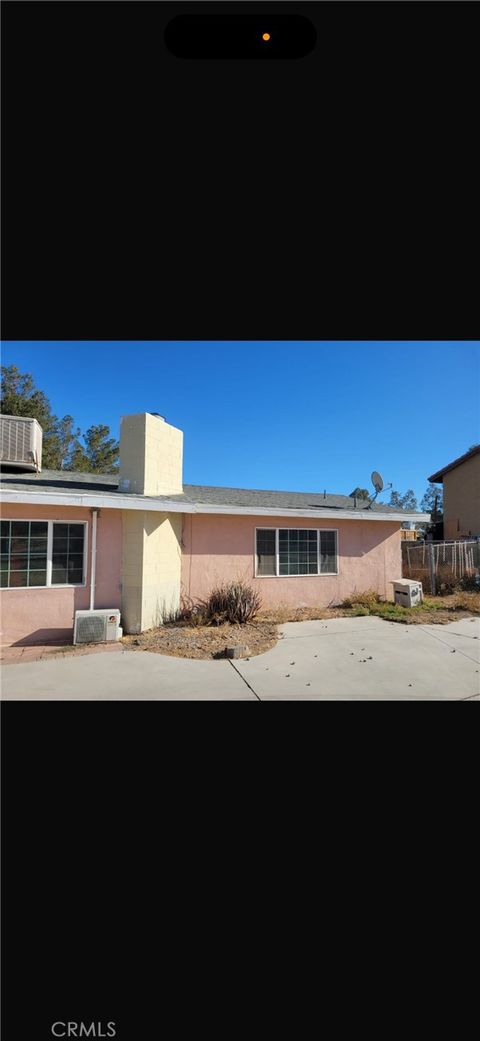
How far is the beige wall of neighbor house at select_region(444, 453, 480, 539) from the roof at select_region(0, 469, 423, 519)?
592cm

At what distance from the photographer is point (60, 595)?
638cm

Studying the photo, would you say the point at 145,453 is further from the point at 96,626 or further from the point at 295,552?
the point at 295,552

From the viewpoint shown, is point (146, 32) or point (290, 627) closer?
point (146, 32)

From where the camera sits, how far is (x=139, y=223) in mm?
906

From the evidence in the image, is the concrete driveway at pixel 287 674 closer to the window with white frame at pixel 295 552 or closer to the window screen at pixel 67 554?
the window screen at pixel 67 554

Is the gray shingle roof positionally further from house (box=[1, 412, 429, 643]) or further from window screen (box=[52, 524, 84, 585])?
window screen (box=[52, 524, 84, 585])

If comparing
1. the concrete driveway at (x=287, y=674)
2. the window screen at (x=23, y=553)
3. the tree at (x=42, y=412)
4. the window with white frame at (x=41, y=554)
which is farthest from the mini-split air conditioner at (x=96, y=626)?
the tree at (x=42, y=412)

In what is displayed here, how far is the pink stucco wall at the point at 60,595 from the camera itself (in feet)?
19.9

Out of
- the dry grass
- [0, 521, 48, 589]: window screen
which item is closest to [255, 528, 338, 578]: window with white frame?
the dry grass

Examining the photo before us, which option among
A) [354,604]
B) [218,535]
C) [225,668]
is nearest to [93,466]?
[218,535]

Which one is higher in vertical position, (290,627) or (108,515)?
(108,515)

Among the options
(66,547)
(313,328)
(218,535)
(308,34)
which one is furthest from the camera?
(218,535)

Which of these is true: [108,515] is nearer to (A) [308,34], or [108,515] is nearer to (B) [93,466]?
(A) [308,34]
